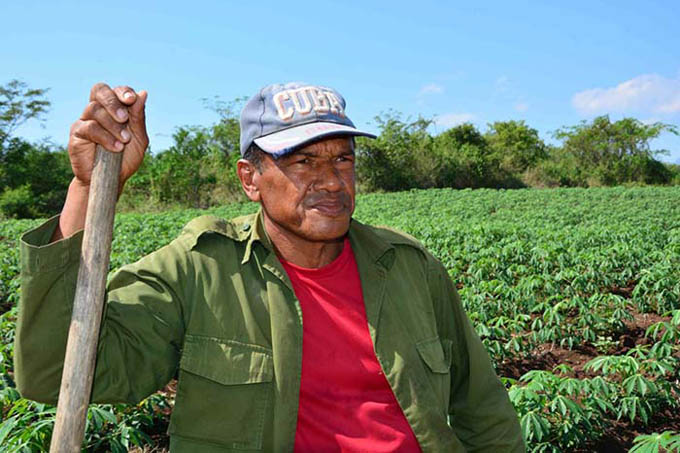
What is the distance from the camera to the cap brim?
4.94 feet

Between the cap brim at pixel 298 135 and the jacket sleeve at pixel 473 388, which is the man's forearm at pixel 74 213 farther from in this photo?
the jacket sleeve at pixel 473 388

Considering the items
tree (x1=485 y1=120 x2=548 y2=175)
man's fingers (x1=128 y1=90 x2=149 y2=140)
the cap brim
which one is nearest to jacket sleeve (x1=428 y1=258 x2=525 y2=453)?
the cap brim

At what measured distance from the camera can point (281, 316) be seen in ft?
4.83

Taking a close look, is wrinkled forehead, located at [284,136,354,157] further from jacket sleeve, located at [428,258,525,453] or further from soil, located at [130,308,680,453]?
soil, located at [130,308,680,453]

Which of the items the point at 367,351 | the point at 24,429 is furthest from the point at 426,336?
the point at 24,429

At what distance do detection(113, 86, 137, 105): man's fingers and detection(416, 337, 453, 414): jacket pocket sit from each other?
0.99 m

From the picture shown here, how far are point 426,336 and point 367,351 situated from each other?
19 cm

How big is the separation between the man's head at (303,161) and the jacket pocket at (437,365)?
0.41 m

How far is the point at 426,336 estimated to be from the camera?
1635 mm

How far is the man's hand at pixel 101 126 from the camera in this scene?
122 centimetres

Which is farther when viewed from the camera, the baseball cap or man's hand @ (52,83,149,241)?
the baseball cap

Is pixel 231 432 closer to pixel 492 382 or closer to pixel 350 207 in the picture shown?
pixel 350 207

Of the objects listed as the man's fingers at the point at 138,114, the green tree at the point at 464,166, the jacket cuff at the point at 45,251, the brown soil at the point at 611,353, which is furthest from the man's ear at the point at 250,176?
the green tree at the point at 464,166

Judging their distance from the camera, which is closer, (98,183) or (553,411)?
(98,183)
